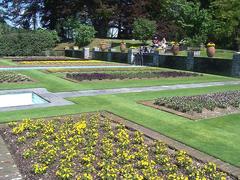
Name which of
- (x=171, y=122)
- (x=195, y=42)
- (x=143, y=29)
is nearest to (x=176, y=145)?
(x=171, y=122)

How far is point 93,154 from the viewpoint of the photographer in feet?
21.8

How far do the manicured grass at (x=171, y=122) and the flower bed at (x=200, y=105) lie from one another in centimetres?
47

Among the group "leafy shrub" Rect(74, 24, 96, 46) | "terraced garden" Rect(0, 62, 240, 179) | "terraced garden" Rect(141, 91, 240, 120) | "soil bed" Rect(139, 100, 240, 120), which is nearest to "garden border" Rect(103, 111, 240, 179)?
"terraced garden" Rect(0, 62, 240, 179)

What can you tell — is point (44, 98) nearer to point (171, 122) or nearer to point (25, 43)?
point (171, 122)

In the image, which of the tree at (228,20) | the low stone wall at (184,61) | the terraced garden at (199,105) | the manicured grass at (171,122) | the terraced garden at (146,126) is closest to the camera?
the terraced garden at (146,126)

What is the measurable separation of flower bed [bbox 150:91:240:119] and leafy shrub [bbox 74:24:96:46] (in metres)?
36.6

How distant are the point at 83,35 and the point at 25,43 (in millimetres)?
7670

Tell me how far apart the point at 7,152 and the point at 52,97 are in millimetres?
5990

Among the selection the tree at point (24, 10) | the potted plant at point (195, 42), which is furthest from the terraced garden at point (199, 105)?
the tree at point (24, 10)

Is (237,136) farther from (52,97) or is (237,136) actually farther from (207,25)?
(207,25)

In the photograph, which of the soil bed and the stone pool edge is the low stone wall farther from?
the stone pool edge

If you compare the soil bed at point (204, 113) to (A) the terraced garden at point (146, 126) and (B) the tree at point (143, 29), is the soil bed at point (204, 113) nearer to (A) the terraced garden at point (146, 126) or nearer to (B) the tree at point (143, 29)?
(A) the terraced garden at point (146, 126)

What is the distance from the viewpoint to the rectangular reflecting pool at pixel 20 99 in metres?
11.9

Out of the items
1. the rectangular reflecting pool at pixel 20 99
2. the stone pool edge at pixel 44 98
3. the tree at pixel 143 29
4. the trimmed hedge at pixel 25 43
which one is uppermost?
the tree at pixel 143 29
